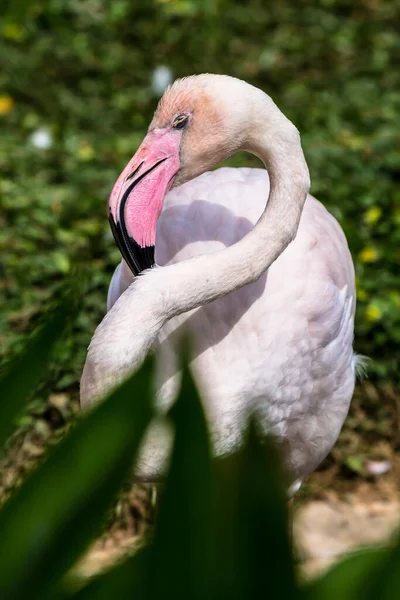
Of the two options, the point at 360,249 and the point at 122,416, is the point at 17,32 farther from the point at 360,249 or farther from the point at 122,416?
the point at 122,416

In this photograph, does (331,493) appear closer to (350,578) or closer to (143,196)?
(143,196)

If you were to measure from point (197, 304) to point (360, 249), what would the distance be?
1.96 meters

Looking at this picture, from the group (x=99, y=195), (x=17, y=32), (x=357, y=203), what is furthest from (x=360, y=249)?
(x=17, y=32)

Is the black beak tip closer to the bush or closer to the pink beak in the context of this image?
the pink beak

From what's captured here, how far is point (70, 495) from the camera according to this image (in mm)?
667

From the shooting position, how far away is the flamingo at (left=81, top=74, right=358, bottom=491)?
2.30 meters

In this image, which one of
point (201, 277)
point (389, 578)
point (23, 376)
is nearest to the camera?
point (389, 578)

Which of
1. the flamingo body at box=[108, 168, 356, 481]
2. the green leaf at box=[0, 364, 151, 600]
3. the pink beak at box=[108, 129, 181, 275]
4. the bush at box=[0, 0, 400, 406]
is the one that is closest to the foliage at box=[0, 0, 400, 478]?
the bush at box=[0, 0, 400, 406]

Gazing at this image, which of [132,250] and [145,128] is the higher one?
[132,250]

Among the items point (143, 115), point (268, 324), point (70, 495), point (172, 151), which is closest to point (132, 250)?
point (172, 151)

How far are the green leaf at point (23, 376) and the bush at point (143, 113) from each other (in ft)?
8.98

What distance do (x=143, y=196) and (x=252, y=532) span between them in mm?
1856

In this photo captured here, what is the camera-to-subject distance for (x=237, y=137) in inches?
96.1

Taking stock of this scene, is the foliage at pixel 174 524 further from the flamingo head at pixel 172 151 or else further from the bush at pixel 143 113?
the bush at pixel 143 113
